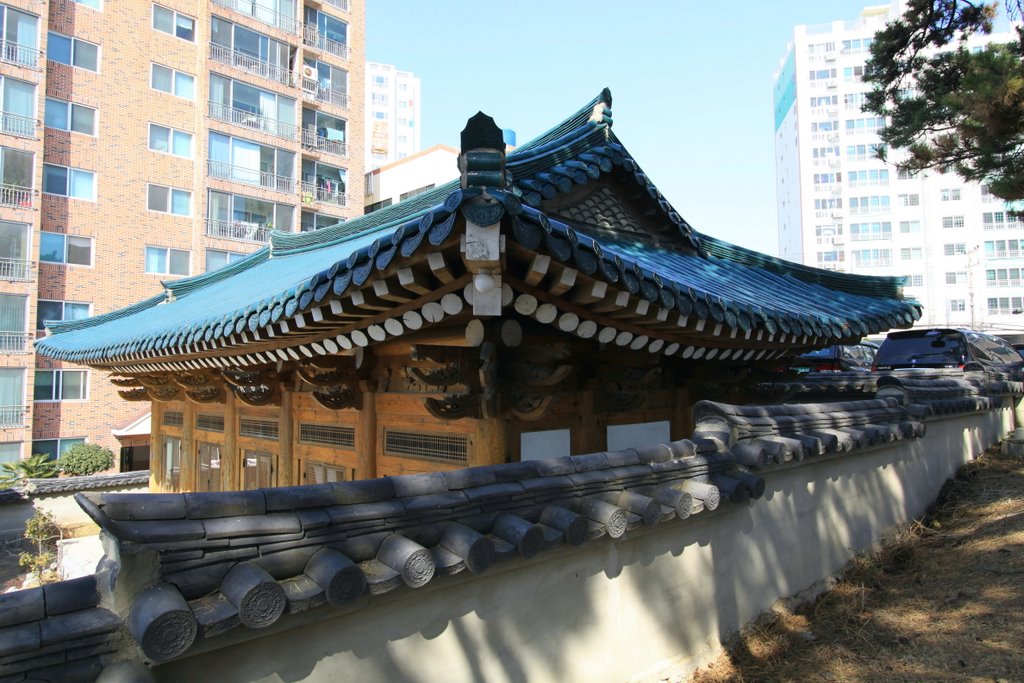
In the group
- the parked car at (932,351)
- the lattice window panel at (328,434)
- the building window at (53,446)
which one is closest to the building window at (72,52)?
the building window at (53,446)

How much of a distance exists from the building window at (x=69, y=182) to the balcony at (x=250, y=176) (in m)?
4.47

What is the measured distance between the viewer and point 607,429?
6.11 meters

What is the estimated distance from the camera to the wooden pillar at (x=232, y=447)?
30.8ft

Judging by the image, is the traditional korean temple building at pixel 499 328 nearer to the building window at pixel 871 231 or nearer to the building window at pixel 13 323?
the building window at pixel 13 323

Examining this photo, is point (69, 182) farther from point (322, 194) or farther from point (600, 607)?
point (600, 607)

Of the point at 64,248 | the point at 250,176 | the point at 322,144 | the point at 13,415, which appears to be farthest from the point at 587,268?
the point at 322,144

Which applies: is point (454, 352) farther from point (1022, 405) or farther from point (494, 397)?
point (1022, 405)

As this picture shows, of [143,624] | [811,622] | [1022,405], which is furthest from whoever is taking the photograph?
[1022,405]

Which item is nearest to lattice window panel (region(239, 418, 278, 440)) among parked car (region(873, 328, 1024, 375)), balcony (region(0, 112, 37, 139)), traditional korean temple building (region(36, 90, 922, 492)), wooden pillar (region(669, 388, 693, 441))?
traditional korean temple building (region(36, 90, 922, 492))

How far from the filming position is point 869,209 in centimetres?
6031

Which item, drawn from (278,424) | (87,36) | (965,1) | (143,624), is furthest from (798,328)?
(87,36)

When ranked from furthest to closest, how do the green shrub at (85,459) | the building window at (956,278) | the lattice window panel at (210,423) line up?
the building window at (956,278) → the green shrub at (85,459) → the lattice window panel at (210,423)

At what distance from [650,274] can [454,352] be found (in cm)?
161

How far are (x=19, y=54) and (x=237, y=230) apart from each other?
943 cm
